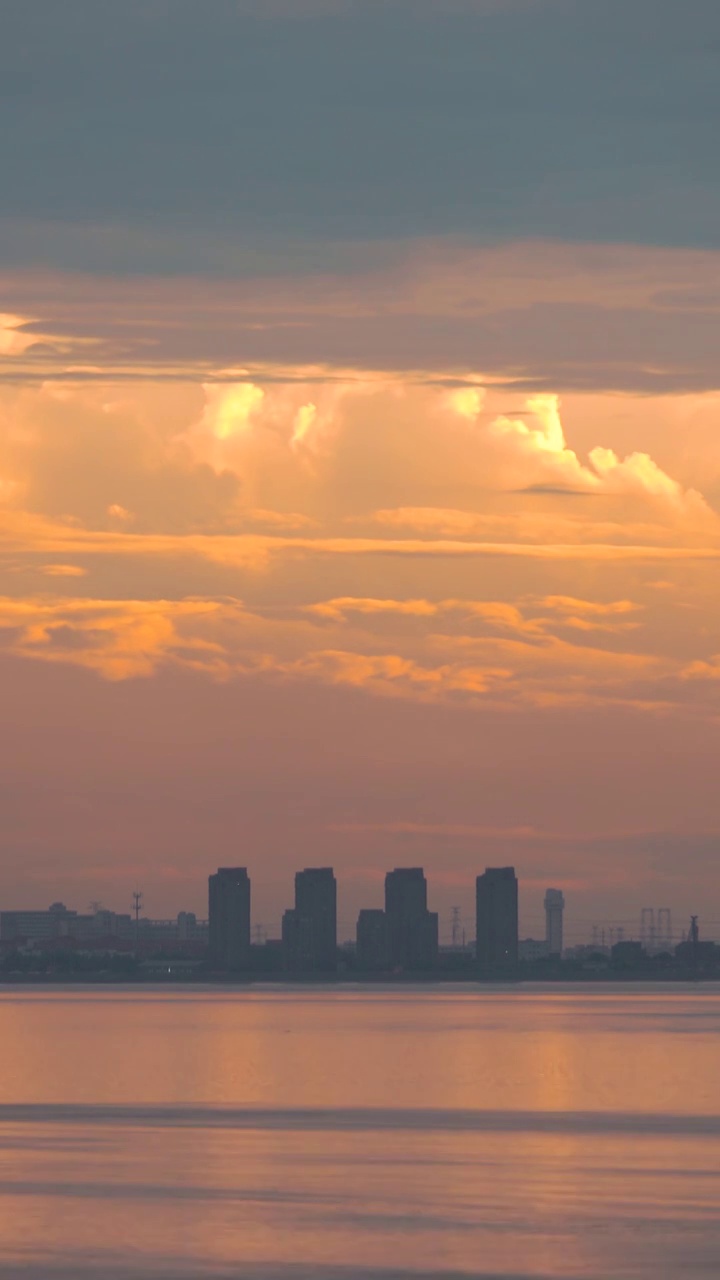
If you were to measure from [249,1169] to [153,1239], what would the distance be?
15933 millimetres

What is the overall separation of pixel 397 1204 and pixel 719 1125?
98.9ft

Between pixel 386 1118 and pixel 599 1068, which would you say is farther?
pixel 599 1068

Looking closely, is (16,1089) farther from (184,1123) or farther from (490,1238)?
(490,1238)

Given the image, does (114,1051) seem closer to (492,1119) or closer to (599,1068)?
(599,1068)

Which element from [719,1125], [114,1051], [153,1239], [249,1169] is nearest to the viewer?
[153,1239]

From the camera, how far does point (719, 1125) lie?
93.4 m

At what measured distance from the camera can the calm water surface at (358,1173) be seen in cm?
5650

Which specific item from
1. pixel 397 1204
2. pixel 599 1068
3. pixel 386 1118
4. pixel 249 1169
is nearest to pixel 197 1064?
pixel 599 1068

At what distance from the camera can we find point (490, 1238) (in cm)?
5966

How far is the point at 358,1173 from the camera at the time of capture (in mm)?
74188

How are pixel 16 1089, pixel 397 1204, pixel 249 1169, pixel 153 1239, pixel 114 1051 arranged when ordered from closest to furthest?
pixel 153 1239
pixel 397 1204
pixel 249 1169
pixel 16 1089
pixel 114 1051

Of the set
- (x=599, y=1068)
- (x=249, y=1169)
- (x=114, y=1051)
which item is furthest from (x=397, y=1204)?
(x=114, y=1051)

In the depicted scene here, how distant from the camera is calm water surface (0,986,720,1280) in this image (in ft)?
185

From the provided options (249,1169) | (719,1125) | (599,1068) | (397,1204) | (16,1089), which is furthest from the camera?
(599,1068)
